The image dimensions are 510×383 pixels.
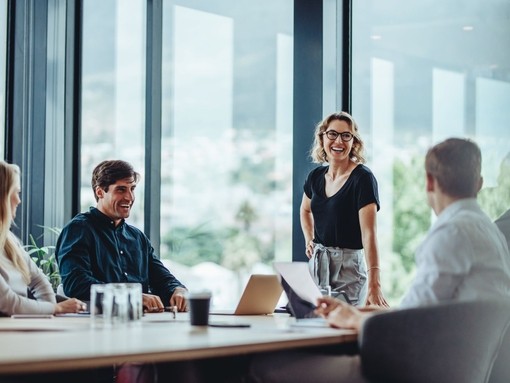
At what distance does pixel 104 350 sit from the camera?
220 centimetres

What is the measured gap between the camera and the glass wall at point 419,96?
16.1 ft

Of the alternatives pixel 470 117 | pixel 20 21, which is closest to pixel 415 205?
pixel 470 117

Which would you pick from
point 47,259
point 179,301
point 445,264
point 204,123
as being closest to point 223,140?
point 204,123

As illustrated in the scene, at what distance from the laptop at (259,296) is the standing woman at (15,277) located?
2.11 feet

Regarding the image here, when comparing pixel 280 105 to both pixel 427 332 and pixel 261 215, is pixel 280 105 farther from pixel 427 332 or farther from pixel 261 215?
pixel 427 332

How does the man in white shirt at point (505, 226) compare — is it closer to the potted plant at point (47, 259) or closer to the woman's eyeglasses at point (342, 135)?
→ the woman's eyeglasses at point (342, 135)

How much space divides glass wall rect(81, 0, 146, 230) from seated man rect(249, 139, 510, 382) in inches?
157

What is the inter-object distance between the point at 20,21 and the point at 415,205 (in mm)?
3262

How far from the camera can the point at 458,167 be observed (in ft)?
9.56

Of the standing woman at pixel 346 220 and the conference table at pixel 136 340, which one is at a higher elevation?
the standing woman at pixel 346 220

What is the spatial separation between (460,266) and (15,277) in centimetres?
181

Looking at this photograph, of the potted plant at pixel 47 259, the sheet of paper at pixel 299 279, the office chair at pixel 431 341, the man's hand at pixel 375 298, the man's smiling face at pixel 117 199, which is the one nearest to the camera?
the office chair at pixel 431 341

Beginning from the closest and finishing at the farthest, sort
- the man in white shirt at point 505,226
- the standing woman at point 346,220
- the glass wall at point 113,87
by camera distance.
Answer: the man in white shirt at point 505,226
the standing woman at point 346,220
the glass wall at point 113,87

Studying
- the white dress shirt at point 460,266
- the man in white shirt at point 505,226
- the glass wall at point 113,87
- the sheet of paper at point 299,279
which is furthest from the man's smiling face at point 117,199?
the glass wall at point 113,87
